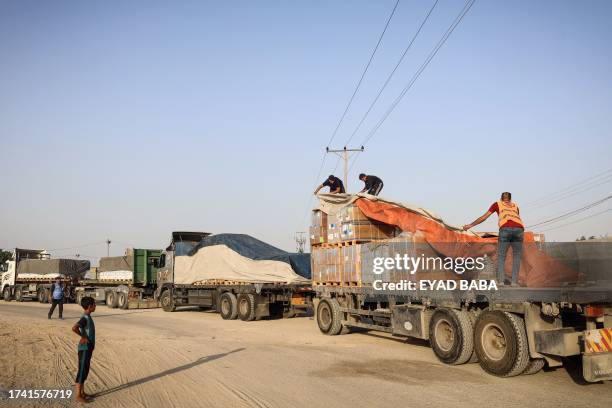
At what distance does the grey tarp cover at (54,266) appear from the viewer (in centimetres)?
3447

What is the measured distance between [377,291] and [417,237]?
1.82 metres

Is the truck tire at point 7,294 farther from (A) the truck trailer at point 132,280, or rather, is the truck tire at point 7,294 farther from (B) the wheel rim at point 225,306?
(B) the wheel rim at point 225,306

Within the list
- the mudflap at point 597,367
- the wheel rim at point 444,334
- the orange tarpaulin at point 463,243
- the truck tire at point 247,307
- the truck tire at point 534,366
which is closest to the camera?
the mudflap at point 597,367

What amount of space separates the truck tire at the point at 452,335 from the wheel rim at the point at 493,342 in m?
0.40

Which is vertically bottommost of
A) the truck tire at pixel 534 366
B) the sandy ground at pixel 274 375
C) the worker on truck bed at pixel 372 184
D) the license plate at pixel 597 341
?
the sandy ground at pixel 274 375

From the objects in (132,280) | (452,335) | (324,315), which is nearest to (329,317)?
(324,315)

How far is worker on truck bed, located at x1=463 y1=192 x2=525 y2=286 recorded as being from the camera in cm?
964

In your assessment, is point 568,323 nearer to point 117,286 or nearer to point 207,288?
point 207,288

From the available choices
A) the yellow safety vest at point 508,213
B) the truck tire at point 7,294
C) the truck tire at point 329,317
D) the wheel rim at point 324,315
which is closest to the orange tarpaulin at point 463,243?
the yellow safety vest at point 508,213

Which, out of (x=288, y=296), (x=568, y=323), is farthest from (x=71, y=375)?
(x=288, y=296)

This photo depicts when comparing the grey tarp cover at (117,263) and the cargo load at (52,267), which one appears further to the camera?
the cargo load at (52,267)

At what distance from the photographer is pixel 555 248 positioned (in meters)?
11.1

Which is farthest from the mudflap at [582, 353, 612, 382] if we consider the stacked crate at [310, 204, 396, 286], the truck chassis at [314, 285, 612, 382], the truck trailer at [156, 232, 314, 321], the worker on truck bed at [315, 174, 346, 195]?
the truck trailer at [156, 232, 314, 321]

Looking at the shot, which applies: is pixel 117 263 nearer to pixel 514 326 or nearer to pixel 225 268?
pixel 225 268
